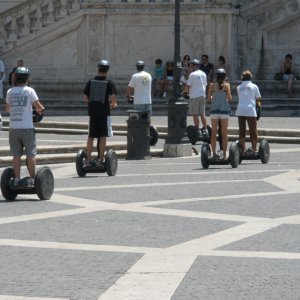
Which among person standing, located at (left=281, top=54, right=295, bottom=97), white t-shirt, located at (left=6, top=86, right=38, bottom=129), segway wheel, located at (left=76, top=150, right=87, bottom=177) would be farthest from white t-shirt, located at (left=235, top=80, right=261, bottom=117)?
person standing, located at (left=281, top=54, right=295, bottom=97)

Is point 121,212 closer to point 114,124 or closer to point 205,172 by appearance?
point 205,172

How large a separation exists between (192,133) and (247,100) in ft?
16.0

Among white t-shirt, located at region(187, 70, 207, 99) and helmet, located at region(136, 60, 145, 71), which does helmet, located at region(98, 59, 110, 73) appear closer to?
helmet, located at region(136, 60, 145, 71)

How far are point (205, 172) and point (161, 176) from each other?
1043 mm

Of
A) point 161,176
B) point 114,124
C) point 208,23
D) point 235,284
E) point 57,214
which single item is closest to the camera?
point 235,284

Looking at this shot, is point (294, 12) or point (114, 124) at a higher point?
point (294, 12)

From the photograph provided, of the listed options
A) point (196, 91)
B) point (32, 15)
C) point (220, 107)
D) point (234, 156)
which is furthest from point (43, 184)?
point (32, 15)

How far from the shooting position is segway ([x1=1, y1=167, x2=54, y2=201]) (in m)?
16.1

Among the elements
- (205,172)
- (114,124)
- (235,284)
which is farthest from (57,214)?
(114,124)

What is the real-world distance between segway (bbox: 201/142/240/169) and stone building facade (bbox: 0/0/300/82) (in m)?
16.3

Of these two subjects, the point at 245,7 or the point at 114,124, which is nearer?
the point at 114,124

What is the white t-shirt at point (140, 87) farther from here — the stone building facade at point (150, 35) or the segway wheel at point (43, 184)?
the stone building facade at point (150, 35)

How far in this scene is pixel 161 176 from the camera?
20109 millimetres

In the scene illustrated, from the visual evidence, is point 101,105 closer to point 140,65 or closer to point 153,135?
point 140,65
